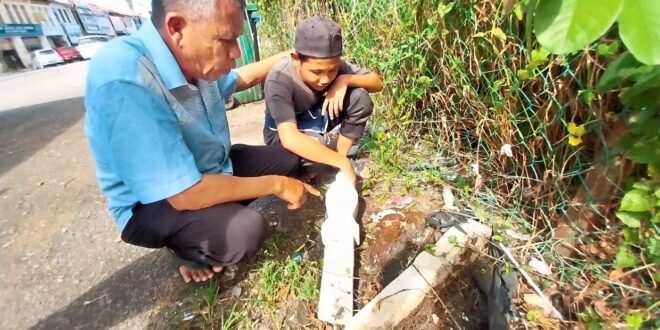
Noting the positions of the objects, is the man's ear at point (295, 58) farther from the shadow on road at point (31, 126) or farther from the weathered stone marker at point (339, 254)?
the shadow on road at point (31, 126)

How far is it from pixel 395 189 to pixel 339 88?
0.77 metres

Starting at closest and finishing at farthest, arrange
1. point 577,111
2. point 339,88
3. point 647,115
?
point 647,115, point 577,111, point 339,88

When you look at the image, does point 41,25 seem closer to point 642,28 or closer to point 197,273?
point 197,273

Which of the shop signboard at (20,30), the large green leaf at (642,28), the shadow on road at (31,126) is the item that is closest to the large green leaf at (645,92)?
the large green leaf at (642,28)

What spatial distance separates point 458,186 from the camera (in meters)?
2.06

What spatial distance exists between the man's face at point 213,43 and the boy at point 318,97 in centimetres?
64

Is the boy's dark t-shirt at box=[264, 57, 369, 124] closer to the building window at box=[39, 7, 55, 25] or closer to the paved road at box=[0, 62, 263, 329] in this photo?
the paved road at box=[0, 62, 263, 329]

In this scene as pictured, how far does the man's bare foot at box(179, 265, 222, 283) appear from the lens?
1787 millimetres

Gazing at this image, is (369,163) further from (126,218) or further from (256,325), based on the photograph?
(126,218)

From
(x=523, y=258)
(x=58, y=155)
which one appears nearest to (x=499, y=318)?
(x=523, y=258)

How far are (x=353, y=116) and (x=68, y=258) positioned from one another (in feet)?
7.08

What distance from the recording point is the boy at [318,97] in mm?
1938

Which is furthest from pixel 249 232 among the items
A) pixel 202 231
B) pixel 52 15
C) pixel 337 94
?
pixel 52 15

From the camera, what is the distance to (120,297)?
1858 mm
